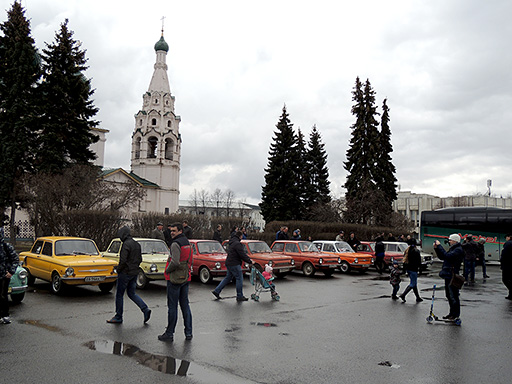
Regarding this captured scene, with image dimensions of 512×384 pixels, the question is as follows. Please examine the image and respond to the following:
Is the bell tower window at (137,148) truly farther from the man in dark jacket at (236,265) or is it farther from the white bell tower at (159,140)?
the man in dark jacket at (236,265)

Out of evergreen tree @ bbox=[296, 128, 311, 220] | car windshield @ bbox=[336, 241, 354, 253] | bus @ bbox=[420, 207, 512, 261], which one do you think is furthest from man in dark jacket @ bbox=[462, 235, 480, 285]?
evergreen tree @ bbox=[296, 128, 311, 220]

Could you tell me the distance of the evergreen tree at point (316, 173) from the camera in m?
51.4

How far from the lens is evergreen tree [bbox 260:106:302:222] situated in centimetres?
4872

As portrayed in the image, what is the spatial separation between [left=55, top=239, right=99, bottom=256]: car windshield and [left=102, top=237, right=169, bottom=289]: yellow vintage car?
0.89 metres

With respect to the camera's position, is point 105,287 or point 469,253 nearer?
point 105,287

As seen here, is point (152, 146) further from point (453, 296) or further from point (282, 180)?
point (453, 296)

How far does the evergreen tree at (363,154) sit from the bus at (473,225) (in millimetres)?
10727

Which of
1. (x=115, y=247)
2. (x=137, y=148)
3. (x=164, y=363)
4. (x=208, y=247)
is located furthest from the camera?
(x=137, y=148)

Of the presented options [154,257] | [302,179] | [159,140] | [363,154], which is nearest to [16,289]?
[154,257]

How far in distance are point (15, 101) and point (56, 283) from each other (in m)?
23.4

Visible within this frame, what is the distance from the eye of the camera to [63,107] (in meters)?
31.7

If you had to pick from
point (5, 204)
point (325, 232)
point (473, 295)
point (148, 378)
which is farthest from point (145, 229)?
point (148, 378)

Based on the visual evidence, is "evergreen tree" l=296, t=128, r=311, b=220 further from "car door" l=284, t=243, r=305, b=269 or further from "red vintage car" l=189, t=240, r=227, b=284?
"red vintage car" l=189, t=240, r=227, b=284

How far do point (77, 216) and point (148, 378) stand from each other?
1892 cm
